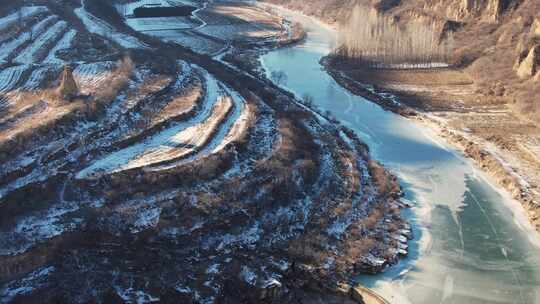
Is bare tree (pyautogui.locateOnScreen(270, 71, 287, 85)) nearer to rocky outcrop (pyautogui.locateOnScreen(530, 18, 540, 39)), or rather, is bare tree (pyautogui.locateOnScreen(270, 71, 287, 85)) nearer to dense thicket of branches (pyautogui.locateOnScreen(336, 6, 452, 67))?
→ dense thicket of branches (pyautogui.locateOnScreen(336, 6, 452, 67))

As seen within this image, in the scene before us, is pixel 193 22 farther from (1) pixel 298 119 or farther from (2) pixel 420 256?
(2) pixel 420 256

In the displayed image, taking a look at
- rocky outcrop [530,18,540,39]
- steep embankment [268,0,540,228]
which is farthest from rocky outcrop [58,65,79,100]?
rocky outcrop [530,18,540,39]

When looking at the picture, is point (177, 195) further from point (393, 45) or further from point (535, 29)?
point (535, 29)

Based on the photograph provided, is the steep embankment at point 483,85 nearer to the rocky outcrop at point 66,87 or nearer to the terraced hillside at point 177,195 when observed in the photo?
the terraced hillside at point 177,195

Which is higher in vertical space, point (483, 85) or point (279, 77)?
point (279, 77)

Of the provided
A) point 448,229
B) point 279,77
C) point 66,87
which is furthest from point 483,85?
point 66,87

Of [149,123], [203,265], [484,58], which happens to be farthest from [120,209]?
[484,58]

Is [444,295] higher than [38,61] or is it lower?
lower
